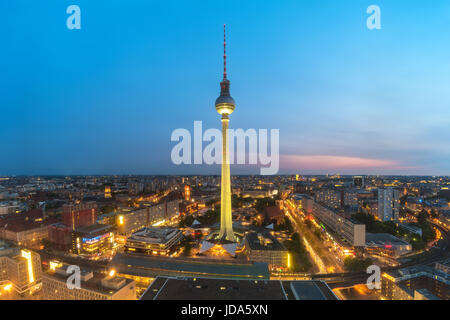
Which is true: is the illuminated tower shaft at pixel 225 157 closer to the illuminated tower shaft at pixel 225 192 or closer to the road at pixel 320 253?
the illuminated tower shaft at pixel 225 192

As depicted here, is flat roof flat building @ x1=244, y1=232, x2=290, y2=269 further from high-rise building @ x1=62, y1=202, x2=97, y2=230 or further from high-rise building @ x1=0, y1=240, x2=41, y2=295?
high-rise building @ x1=62, y1=202, x2=97, y2=230

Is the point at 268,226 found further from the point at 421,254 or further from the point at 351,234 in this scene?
the point at 421,254

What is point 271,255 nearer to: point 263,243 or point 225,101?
point 263,243

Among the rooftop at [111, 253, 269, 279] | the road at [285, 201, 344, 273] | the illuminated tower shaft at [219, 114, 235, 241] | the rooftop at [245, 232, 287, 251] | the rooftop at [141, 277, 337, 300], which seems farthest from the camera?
the illuminated tower shaft at [219, 114, 235, 241]

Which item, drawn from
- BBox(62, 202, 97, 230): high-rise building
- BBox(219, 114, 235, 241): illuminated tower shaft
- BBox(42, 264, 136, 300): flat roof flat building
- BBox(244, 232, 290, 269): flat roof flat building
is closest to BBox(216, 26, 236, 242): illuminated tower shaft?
BBox(219, 114, 235, 241): illuminated tower shaft

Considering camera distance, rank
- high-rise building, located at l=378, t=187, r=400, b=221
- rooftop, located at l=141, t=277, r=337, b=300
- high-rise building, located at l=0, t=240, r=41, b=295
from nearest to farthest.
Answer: rooftop, located at l=141, t=277, r=337, b=300 → high-rise building, located at l=0, t=240, r=41, b=295 → high-rise building, located at l=378, t=187, r=400, b=221
